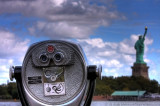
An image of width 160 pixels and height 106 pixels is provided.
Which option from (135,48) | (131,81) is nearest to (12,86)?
(131,81)

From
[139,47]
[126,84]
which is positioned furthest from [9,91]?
[139,47]

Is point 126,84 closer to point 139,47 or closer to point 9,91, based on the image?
point 139,47

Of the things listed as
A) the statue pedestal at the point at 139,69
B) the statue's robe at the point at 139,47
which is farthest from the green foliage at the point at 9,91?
the statue pedestal at the point at 139,69

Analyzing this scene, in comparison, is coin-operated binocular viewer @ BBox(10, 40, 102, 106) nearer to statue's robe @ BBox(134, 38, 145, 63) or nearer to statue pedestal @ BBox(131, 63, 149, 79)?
statue's robe @ BBox(134, 38, 145, 63)

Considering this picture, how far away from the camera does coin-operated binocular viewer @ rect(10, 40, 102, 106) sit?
498 cm

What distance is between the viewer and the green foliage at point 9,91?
62344 millimetres

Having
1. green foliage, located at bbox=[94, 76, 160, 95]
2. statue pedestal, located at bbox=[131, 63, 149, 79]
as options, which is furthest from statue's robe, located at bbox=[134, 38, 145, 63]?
green foliage, located at bbox=[94, 76, 160, 95]

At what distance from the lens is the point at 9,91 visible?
66688 millimetres

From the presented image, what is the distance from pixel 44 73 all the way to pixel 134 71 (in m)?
143

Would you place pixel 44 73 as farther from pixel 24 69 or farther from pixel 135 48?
pixel 135 48

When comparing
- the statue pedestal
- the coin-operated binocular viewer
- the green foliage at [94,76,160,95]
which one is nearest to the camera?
the coin-operated binocular viewer

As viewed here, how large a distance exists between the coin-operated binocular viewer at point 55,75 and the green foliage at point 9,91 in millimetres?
52479

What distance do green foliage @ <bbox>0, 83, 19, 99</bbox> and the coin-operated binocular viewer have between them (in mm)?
52479

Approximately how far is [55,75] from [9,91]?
2460 inches
